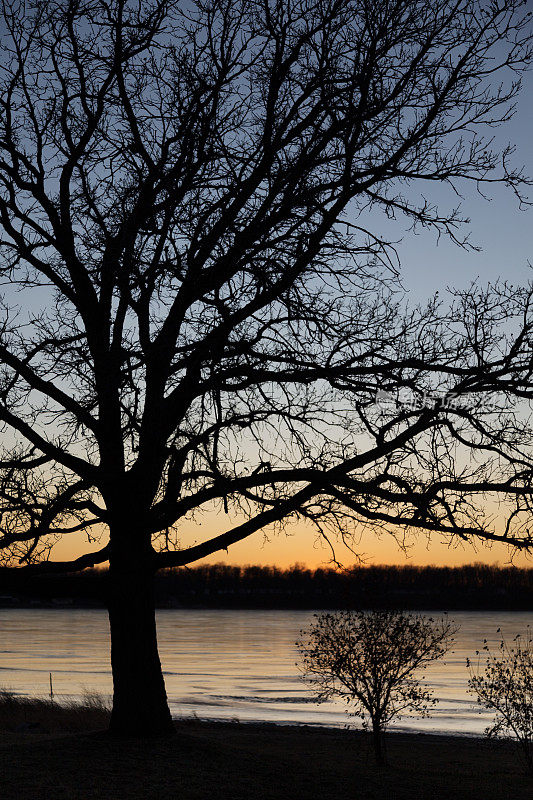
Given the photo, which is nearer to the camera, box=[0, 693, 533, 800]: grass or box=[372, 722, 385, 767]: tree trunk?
box=[0, 693, 533, 800]: grass

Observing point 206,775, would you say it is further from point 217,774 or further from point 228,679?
point 228,679

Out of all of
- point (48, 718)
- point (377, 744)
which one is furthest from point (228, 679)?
point (377, 744)

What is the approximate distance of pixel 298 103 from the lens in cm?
1447

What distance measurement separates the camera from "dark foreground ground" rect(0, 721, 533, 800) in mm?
11492

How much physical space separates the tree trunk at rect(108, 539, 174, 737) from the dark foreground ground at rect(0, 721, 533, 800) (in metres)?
0.42

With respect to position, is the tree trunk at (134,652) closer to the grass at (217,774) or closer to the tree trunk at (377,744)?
the grass at (217,774)

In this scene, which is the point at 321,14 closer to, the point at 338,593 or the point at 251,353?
the point at 251,353

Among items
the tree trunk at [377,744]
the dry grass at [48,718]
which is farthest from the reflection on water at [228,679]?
the tree trunk at [377,744]

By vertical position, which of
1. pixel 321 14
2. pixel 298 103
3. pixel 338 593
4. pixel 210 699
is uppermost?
pixel 321 14

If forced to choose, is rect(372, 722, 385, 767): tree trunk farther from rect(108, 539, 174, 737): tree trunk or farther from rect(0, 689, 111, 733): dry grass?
rect(0, 689, 111, 733): dry grass

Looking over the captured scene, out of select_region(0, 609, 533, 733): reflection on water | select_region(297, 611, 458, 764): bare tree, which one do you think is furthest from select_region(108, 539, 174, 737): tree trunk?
select_region(0, 609, 533, 733): reflection on water

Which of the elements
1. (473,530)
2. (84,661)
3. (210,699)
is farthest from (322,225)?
(84,661)

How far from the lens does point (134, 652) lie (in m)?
14.1

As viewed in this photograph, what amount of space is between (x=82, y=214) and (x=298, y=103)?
12.8 ft
